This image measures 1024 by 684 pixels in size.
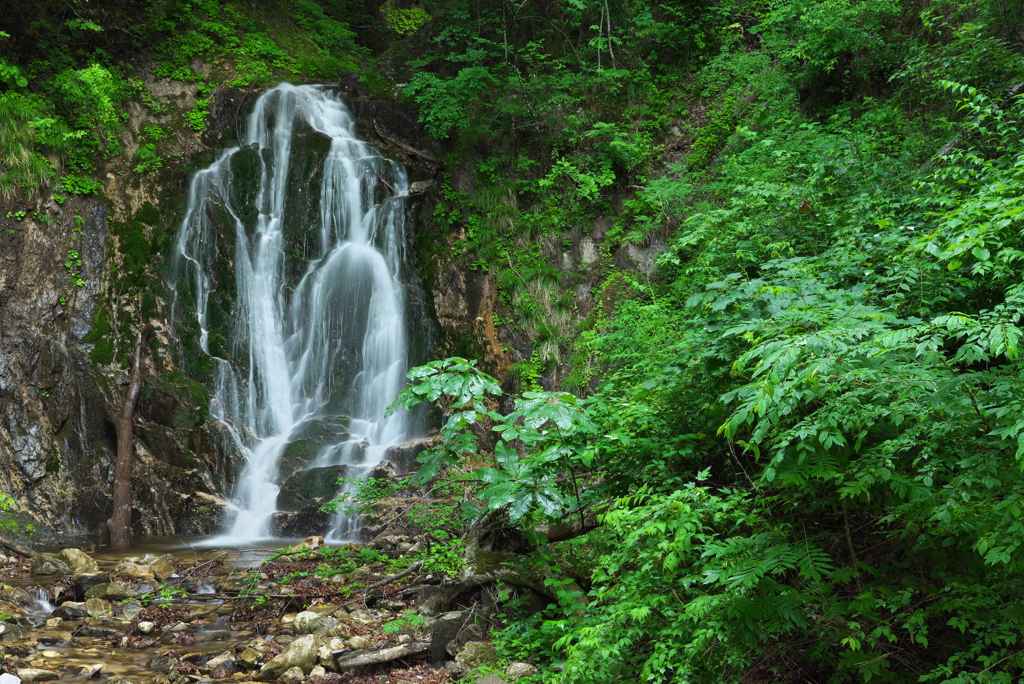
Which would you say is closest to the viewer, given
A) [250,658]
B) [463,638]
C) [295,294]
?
[463,638]

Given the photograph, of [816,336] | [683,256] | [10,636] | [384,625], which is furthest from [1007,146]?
[10,636]

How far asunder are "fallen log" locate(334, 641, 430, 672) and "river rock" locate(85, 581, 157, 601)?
2.95 m

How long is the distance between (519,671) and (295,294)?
8.79m

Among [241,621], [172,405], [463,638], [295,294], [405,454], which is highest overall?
[295,294]

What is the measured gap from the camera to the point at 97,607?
6234 mm

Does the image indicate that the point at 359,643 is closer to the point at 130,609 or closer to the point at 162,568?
the point at 130,609

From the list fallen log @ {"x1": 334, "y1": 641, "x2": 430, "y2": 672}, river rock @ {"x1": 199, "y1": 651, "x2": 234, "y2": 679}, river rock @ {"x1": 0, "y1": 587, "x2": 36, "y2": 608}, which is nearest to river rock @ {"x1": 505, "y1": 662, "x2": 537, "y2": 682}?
fallen log @ {"x1": 334, "y1": 641, "x2": 430, "y2": 672}

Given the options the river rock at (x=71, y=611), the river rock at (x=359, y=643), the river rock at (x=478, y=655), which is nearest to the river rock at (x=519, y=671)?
the river rock at (x=478, y=655)

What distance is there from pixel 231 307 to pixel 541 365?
543 centimetres

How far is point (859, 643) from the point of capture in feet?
8.48

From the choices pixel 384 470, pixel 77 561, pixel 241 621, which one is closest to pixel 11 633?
pixel 241 621

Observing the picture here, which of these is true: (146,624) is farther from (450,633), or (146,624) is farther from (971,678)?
(971,678)

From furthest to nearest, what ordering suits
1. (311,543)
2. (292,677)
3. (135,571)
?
(311,543)
(135,571)
(292,677)

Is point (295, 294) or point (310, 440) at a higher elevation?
point (295, 294)
